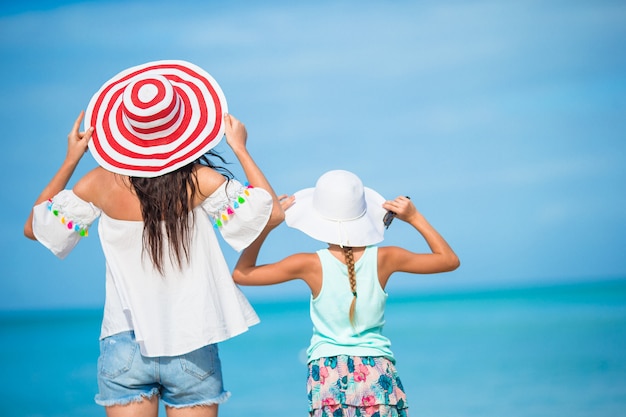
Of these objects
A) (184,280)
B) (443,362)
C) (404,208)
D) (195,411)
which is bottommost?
(195,411)

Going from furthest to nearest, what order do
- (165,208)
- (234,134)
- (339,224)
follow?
(339,224)
(234,134)
(165,208)

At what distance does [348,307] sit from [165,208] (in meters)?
0.65

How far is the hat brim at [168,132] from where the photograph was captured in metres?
2.33

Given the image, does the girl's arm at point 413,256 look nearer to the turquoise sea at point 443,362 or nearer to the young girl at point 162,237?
the young girl at point 162,237

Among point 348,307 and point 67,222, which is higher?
point 67,222

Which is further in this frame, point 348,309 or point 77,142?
point 348,309

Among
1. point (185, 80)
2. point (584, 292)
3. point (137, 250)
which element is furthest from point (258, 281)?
point (584, 292)

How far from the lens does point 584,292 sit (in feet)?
35.9

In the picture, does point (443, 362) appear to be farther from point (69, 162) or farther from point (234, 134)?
point (69, 162)

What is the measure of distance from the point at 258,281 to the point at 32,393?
3108mm

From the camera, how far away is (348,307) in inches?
103

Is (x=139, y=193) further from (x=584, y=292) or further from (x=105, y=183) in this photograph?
(x=584, y=292)

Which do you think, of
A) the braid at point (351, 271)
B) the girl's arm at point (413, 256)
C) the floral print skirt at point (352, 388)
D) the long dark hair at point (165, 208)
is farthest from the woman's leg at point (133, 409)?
the girl's arm at point (413, 256)

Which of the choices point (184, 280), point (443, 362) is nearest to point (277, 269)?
point (184, 280)
